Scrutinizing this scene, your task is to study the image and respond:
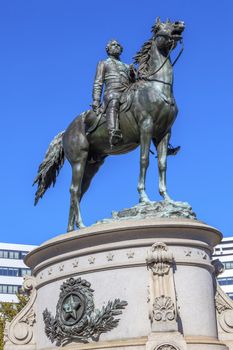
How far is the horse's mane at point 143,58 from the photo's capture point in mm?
16156

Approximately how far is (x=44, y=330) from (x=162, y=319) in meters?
3.30

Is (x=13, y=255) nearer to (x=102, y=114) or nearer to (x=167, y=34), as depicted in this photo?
(x=102, y=114)

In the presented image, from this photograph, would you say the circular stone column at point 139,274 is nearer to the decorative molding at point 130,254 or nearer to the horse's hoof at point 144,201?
the decorative molding at point 130,254

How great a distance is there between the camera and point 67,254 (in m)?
14.8

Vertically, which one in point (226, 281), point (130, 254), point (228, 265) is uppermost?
point (228, 265)

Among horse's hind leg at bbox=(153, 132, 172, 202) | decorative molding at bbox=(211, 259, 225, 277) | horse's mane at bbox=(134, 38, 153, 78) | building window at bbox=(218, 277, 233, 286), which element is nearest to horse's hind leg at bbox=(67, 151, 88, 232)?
horse's hind leg at bbox=(153, 132, 172, 202)

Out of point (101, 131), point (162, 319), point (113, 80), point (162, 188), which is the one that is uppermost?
point (113, 80)

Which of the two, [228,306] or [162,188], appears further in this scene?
[162,188]

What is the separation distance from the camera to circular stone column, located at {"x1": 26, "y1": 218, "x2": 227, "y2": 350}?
43.9 feet

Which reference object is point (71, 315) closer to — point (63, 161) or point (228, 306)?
point (228, 306)

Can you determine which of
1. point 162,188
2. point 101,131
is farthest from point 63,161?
point 162,188

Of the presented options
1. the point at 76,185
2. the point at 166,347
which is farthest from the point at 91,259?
the point at 76,185

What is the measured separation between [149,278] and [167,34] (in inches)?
233

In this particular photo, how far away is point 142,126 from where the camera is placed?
15.3m
